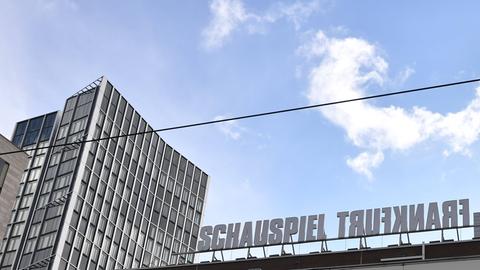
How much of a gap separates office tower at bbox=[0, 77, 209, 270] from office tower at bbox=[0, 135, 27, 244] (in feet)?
149

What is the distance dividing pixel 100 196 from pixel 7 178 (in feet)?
183

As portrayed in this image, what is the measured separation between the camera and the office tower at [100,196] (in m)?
96.8

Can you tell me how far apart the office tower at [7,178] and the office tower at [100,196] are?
45.5m

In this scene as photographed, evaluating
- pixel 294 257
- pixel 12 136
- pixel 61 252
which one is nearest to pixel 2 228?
pixel 294 257

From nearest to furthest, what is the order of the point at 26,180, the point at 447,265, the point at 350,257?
the point at 447,265 → the point at 350,257 → the point at 26,180

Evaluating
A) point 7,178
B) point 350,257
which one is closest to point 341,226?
point 350,257

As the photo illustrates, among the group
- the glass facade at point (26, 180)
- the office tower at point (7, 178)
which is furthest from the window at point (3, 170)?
the glass facade at point (26, 180)

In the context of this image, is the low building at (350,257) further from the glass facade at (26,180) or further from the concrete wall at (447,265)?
the glass facade at (26,180)

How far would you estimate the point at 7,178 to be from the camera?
157 ft

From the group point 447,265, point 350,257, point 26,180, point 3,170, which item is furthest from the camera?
point 26,180

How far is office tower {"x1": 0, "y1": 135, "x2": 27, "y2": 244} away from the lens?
47.4 metres

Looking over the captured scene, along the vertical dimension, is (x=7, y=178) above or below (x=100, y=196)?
below

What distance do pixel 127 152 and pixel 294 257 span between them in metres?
60.0

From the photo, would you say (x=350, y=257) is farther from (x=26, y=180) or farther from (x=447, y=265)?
(x=26, y=180)
